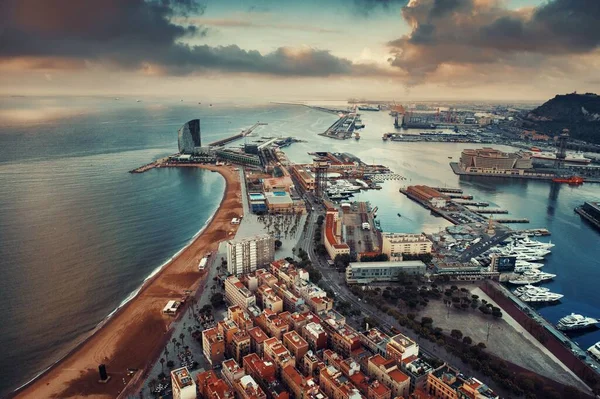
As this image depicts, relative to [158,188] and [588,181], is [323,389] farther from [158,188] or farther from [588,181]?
Answer: [588,181]

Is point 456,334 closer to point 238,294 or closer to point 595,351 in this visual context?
point 595,351

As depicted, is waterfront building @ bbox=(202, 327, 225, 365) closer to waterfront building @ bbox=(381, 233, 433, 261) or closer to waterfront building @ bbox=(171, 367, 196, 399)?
waterfront building @ bbox=(171, 367, 196, 399)

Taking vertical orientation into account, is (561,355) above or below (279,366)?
below

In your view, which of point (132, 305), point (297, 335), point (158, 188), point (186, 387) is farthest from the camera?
point (158, 188)

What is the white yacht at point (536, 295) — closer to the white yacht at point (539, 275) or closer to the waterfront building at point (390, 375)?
the white yacht at point (539, 275)

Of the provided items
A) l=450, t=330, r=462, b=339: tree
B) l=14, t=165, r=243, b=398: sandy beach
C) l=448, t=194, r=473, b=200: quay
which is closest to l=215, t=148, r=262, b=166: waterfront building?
l=448, t=194, r=473, b=200: quay

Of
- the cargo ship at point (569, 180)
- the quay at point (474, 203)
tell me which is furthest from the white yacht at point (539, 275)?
the cargo ship at point (569, 180)

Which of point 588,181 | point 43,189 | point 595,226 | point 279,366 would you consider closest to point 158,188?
point 43,189
